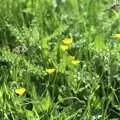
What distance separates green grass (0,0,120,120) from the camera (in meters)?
2.11

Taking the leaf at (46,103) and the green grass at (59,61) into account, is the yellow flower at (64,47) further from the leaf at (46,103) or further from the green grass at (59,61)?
the leaf at (46,103)

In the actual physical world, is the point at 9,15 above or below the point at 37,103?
above

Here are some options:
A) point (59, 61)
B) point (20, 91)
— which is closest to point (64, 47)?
point (59, 61)

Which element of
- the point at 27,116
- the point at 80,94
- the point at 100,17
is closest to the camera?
the point at 27,116

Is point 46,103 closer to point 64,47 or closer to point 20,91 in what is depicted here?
point 20,91

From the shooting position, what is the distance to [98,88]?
2.21m

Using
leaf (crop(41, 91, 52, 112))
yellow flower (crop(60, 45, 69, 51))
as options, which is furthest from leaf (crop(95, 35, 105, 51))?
leaf (crop(41, 91, 52, 112))

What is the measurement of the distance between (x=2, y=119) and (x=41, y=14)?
0.93 metres

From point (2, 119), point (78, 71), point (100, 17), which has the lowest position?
point (2, 119)

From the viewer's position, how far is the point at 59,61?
2410 mm

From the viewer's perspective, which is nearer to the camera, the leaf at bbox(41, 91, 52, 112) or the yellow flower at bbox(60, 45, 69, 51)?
the leaf at bbox(41, 91, 52, 112)

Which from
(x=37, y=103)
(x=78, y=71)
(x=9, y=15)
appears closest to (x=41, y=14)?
(x=9, y=15)

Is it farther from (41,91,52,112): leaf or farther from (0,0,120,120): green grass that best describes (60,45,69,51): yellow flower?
(41,91,52,112): leaf

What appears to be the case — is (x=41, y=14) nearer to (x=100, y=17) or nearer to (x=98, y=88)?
(x=100, y=17)
